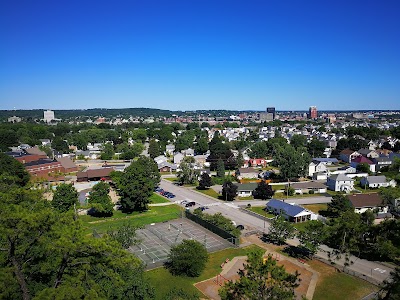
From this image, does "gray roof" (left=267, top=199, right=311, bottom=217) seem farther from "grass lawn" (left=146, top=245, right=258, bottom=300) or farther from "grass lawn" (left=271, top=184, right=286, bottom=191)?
"grass lawn" (left=271, top=184, right=286, bottom=191)

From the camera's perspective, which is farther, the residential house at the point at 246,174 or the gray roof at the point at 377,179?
the residential house at the point at 246,174

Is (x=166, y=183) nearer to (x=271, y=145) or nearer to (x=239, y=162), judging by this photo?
(x=239, y=162)

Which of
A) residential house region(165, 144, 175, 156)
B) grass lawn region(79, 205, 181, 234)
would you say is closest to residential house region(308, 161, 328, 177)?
grass lawn region(79, 205, 181, 234)

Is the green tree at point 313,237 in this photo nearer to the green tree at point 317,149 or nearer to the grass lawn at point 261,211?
the grass lawn at point 261,211

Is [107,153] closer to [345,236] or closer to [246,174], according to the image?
[246,174]

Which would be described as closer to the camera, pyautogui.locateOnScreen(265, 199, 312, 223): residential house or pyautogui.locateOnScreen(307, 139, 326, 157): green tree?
pyautogui.locateOnScreen(265, 199, 312, 223): residential house

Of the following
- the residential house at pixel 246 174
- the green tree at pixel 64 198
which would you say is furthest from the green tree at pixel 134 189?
the residential house at pixel 246 174

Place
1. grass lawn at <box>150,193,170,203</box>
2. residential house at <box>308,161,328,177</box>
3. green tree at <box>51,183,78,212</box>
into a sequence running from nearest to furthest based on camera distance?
green tree at <box>51,183,78,212</box> → grass lawn at <box>150,193,170,203</box> → residential house at <box>308,161,328,177</box>
